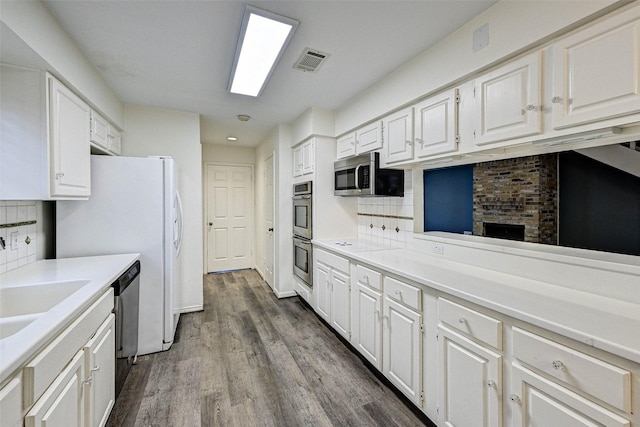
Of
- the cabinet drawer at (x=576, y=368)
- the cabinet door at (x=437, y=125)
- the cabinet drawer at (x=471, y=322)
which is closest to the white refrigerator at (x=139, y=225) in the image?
the cabinet door at (x=437, y=125)

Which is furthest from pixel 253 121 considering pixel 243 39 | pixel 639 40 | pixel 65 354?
pixel 639 40

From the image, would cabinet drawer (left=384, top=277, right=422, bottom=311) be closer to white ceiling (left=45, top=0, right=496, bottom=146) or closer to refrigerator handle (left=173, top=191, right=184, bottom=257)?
white ceiling (left=45, top=0, right=496, bottom=146)

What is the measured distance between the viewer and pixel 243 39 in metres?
1.80

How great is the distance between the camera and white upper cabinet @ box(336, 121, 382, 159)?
2.65 meters

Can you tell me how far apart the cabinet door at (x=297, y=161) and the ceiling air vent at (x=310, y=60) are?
4.72 ft

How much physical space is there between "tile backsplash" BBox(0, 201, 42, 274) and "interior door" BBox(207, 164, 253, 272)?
10.2ft

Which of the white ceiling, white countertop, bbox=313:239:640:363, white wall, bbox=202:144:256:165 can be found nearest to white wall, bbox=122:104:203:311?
the white ceiling

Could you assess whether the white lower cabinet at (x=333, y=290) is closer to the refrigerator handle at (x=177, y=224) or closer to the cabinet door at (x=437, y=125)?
the cabinet door at (x=437, y=125)

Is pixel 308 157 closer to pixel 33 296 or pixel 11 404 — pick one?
pixel 33 296

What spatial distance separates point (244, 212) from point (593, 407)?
208 inches

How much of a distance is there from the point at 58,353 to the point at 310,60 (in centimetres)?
224

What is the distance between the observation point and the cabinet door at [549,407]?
0.95m

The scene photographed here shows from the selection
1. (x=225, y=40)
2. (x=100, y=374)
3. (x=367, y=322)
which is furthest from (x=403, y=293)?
(x=225, y=40)

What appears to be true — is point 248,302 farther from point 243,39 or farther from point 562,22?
point 562,22
